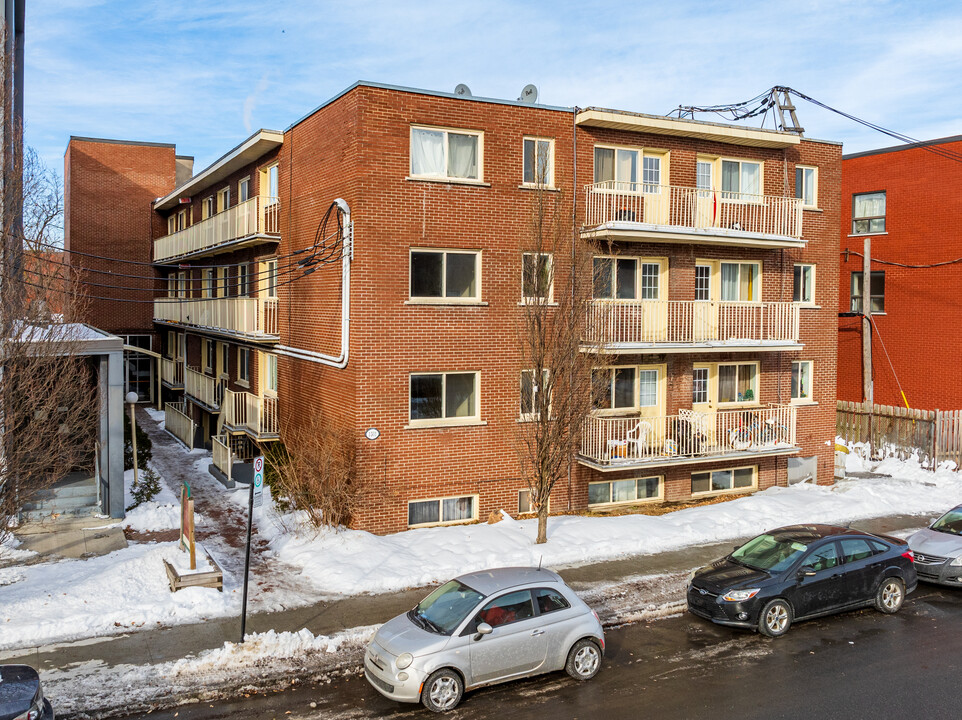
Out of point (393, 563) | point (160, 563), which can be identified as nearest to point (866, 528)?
point (393, 563)

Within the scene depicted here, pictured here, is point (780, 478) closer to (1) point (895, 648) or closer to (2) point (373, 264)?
(1) point (895, 648)

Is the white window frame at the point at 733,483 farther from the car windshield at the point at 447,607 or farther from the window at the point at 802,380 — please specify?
the car windshield at the point at 447,607

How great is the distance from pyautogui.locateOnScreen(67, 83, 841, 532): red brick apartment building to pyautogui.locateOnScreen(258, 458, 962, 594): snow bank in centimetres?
116

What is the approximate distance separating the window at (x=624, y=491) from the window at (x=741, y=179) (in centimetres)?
768

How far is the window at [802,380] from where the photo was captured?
2244cm

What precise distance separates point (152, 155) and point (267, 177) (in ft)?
60.6

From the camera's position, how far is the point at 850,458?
26375 millimetres

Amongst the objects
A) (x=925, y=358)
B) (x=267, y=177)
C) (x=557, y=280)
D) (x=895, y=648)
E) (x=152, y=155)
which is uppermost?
(x=152, y=155)

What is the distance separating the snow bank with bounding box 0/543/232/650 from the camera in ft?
38.2

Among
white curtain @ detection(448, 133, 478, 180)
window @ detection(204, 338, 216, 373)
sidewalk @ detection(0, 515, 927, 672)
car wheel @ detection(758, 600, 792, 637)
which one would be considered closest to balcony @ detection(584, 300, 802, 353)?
white curtain @ detection(448, 133, 478, 180)

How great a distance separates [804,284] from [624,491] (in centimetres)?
823

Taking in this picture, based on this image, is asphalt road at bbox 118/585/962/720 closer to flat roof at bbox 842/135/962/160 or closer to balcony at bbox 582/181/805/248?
balcony at bbox 582/181/805/248

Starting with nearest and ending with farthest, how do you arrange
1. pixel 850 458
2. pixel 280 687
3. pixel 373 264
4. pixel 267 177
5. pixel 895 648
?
pixel 280 687 → pixel 895 648 → pixel 373 264 → pixel 267 177 → pixel 850 458

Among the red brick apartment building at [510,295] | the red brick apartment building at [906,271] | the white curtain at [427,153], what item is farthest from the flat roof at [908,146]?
the white curtain at [427,153]
